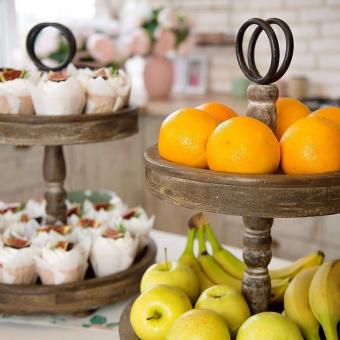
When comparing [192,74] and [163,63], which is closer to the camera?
[163,63]

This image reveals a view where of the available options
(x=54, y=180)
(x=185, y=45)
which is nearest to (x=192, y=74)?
(x=185, y=45)

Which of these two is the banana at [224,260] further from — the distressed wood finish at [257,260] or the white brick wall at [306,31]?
the white brick wall at [306,31]

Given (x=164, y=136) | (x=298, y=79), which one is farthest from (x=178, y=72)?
(x=164, y=136)

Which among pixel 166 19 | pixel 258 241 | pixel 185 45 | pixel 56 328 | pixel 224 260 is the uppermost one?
pixel 166 19

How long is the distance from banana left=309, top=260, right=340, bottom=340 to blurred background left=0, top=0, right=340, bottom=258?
1586 millimetres

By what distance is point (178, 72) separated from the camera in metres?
3.53

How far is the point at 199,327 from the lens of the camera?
2.62 feet

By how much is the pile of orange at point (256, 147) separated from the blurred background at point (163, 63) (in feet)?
5.70

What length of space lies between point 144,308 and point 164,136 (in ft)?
0.84

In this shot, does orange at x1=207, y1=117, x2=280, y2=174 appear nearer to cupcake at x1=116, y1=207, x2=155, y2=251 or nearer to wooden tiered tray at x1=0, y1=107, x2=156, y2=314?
wooden tiered tray at x1=0, y1=107, x2=156, y2=314

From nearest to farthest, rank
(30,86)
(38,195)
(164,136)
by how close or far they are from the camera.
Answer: (164,136), (30,86), (38,195)

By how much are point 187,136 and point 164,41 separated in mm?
2299

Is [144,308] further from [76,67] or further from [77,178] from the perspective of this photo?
[77,178]

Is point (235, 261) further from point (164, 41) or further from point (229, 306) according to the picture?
point (164, 41)
